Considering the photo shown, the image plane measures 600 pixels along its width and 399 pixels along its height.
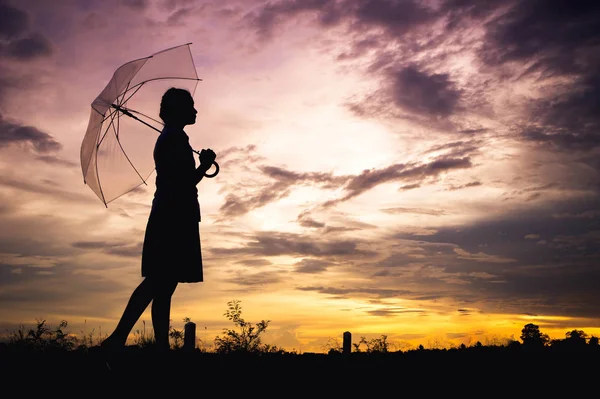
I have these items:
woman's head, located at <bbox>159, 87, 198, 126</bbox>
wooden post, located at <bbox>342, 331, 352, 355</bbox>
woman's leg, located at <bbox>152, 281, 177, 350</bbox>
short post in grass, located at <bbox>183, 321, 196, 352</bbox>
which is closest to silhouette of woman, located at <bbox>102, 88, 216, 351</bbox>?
woman's leg, located at <bbox>152, 281, 177, 350</bbox>

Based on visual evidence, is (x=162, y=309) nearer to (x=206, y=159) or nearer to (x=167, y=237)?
(x=167, y=237)

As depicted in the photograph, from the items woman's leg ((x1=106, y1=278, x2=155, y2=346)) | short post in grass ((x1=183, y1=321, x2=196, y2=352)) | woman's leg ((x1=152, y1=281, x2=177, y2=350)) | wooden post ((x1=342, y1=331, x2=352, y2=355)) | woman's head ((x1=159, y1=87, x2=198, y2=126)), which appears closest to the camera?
woman's leg ((x1=106, y1=278, x2=155, y2=346))

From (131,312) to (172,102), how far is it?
234 cm

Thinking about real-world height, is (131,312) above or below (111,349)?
above

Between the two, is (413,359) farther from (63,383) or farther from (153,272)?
(63,383)

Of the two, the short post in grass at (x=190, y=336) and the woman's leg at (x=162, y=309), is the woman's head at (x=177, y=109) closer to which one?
the woman's leg at (x=162, y=309)

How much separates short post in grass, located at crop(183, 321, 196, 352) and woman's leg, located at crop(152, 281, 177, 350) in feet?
14.1

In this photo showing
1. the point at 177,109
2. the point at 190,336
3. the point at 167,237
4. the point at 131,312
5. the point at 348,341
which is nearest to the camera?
the point at 131,312

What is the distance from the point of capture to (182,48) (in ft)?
24.7

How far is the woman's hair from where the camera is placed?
6531 mm

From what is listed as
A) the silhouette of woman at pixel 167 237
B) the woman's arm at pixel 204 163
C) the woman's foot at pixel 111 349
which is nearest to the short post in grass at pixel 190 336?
the silhouette of woman at pixel 167 237

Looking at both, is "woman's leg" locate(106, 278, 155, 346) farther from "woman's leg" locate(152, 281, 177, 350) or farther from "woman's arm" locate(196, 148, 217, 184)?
"woman's arm" locate(196, 148, 217, 184)

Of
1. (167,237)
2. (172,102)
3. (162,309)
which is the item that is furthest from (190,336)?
(172,102)

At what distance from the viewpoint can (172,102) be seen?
21.5 ft
